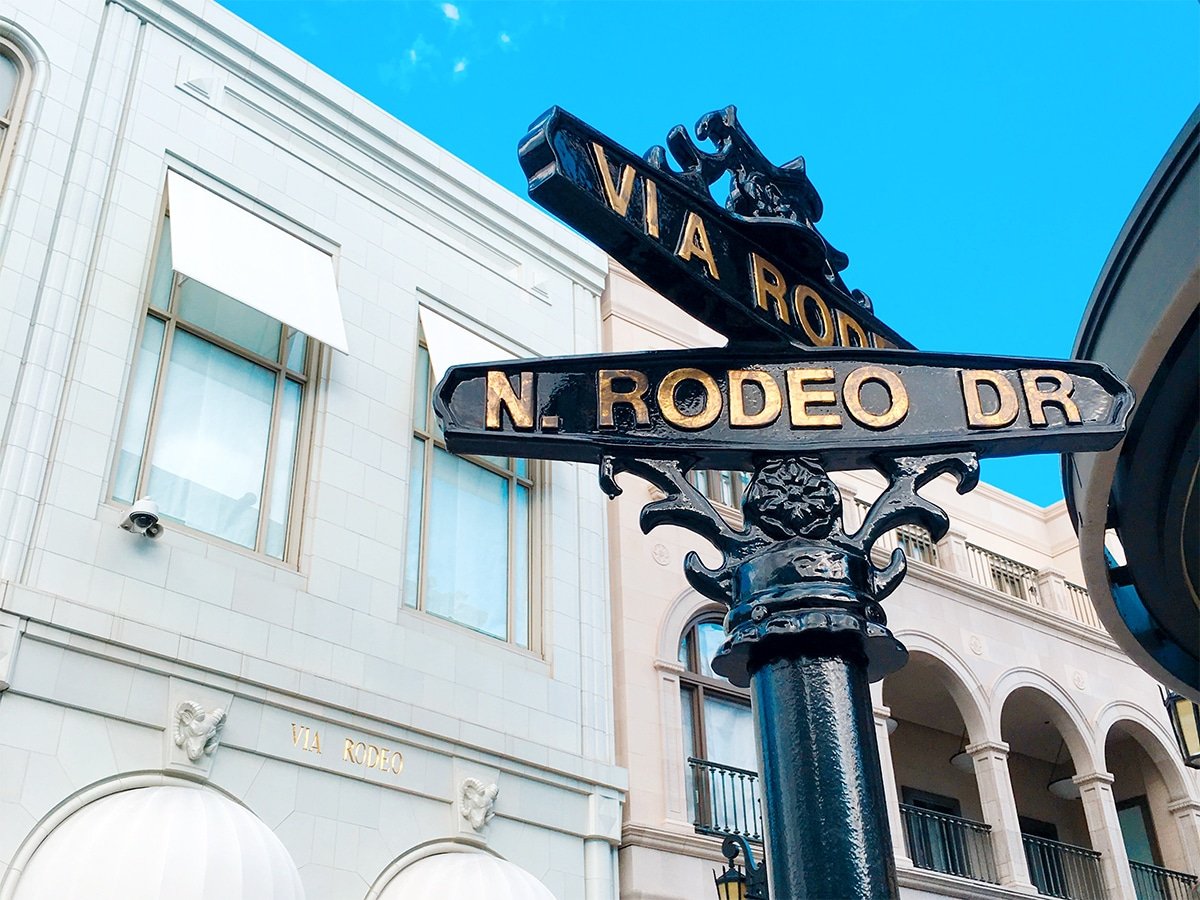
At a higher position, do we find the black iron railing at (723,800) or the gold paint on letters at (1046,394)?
the black iron railing at (723,800)

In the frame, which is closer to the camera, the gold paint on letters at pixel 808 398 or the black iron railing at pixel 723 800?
the gold paint on letters at pixel 808 398

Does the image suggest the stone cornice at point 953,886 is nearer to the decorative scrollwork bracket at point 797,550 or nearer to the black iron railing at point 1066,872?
the black iron railing at point 1066,872

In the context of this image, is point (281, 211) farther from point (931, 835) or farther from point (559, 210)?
point (931, 835)

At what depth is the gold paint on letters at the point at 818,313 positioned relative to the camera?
154 inches

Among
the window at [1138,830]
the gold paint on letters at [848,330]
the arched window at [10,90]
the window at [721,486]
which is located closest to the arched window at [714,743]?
the window at [721,486]

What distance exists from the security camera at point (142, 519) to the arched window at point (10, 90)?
395cm

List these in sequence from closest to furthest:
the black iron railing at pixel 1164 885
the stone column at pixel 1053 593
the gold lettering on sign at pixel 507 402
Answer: the gold lettering on sign at pixel 507 402
the black iron railing at pixel 1164 885
the stone column at pixel 1053 593

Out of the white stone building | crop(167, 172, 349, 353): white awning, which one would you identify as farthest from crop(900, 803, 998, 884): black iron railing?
crop(167, 172, 349, 353): white awning

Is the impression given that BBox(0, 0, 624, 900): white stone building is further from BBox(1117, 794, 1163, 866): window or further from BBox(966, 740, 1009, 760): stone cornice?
BBox(1117, 794, 1163, 866): window

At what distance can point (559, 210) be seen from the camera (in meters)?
3.51

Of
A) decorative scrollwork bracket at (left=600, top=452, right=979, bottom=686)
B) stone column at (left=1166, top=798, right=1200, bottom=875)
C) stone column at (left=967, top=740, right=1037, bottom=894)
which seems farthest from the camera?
stone column at (left=1166, top=798, right=1200, bottom=875)

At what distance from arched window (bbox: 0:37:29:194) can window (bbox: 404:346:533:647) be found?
498 cm

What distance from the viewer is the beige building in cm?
1466

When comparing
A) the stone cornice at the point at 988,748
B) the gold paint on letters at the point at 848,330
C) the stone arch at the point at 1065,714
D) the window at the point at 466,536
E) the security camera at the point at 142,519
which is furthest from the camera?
the stone arch at the point at 1065,714
